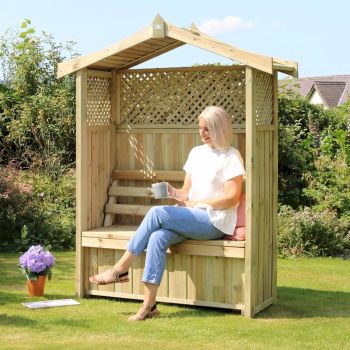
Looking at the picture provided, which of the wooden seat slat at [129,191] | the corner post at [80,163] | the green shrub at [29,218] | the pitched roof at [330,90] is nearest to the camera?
the corner post at [80,163]

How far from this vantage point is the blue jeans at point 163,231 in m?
5.86

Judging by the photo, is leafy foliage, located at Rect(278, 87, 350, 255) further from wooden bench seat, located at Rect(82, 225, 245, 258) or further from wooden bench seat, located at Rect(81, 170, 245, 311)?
wooden bench seat, located at Rect(82, 225, 245, 258)

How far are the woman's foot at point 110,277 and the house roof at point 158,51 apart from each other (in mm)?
1712

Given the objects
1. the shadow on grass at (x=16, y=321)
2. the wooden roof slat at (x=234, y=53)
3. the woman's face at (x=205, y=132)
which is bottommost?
the shadow on grass at (x=16, y=321)

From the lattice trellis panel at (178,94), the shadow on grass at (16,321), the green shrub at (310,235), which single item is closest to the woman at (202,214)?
the shadow on grass at (16,321)

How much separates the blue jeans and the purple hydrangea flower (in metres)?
0.85

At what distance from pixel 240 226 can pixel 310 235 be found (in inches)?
132

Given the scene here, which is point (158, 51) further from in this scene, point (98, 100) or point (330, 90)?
point (330, 90)

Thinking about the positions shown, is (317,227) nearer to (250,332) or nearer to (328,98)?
(250,332)

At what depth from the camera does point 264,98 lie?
625 centimetres

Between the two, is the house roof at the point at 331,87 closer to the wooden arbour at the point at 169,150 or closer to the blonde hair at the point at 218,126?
the wooden arbour at the point at 169,150

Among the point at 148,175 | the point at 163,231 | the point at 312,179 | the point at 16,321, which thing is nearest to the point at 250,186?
the point at 163,231

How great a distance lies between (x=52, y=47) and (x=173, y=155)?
22.2 feet

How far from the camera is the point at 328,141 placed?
1198 cm
